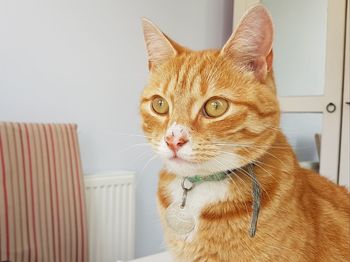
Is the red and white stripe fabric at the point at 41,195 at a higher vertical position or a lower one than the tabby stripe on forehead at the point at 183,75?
lower

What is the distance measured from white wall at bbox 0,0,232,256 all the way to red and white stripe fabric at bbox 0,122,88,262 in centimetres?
16

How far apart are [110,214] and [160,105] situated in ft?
2.98

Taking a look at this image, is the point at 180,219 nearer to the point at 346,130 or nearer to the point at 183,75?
the point at 183,75

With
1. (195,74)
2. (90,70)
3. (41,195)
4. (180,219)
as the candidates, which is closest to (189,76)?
(195,74)

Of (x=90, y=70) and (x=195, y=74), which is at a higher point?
(x=90, y=70)

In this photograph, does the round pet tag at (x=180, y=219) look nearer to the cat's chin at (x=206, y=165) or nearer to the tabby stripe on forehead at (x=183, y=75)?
the cat's chin at (x=206, y=165)

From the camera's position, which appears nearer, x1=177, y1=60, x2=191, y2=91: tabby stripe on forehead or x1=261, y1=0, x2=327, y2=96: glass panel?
x1=177, y1=60, x2=191, y2=91: tabby stripe on forehead

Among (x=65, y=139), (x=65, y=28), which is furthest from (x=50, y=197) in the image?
(x=65, y=28)

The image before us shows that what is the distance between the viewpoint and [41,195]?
1223 millimetres

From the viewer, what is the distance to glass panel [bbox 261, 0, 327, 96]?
1629 millimetres

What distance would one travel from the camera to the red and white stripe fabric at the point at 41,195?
3.76 ft

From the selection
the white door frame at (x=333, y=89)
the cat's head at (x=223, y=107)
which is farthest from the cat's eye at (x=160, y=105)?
the white door frame at (x=333, y=89)

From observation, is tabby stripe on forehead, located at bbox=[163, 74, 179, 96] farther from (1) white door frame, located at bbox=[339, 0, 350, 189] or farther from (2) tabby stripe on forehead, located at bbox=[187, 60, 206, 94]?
(1) white door frame, located at bbox=[339, 0, 350, 189]

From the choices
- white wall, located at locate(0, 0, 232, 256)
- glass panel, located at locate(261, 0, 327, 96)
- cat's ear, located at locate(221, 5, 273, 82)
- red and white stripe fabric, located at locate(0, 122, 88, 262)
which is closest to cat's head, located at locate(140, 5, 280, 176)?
cat's ear, located at locate(221, 5, 273, 82)
